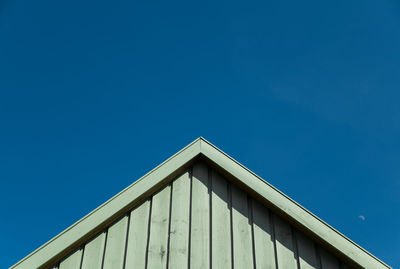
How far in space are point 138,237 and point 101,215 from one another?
52 cm

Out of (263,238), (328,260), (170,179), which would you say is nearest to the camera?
(328,260)

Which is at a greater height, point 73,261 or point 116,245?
point 116,245

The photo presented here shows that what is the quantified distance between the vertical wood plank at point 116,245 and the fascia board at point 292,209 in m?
1.39

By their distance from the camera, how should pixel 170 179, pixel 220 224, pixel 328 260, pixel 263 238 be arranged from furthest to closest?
pixel 170 179
pixel 220 224
pixel 263 238
pixel 328 260

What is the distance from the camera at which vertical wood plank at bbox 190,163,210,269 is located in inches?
185

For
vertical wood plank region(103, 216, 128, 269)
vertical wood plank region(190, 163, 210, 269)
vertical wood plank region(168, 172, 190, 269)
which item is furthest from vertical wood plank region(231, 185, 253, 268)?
vertical wood plank region(103, 216, 128, 269)

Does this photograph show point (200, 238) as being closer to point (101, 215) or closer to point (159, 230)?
point (159, 230)

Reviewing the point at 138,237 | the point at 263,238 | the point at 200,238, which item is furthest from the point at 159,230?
the point at 263,238

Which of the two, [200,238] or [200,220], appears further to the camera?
[200,220]

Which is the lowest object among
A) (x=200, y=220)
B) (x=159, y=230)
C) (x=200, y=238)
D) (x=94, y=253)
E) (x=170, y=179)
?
(x=94, y=253)

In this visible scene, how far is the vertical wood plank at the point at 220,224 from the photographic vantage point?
4688 millimetres

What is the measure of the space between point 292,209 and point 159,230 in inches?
63.4

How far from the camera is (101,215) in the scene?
4941 millimetres

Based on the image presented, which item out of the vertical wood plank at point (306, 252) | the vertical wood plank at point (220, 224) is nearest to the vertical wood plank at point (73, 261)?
the vertical wood plank at point (220, 224)
